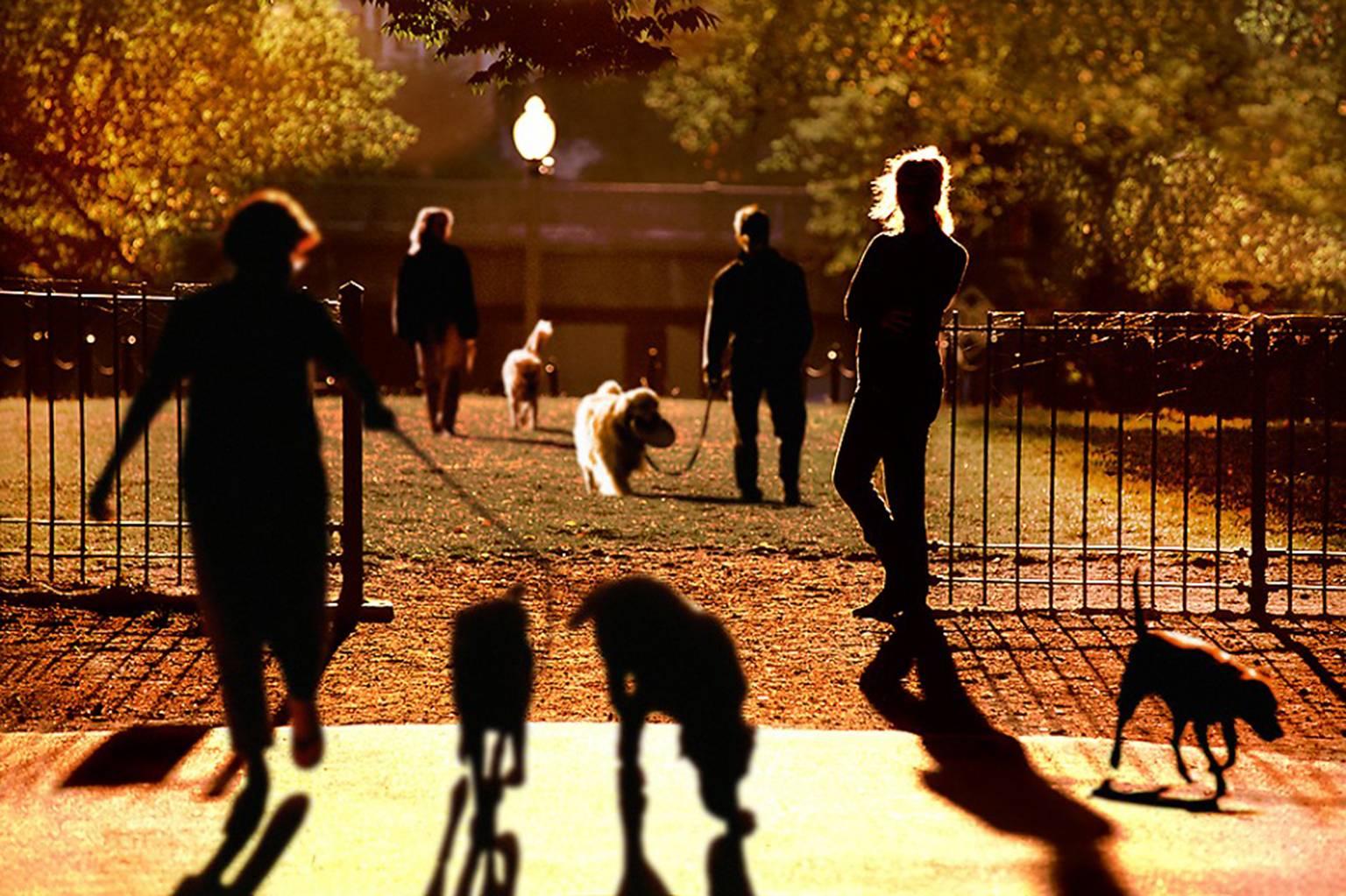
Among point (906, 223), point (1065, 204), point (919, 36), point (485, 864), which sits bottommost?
point (485, 864)

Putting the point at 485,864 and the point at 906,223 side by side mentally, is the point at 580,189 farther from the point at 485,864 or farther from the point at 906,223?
the point at 485,864

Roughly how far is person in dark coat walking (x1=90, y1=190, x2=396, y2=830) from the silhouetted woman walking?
330 cm

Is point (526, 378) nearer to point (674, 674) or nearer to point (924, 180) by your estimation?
point (924, 180)

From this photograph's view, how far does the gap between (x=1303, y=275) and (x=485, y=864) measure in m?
23.2

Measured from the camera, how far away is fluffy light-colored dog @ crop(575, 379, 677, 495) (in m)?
14.9

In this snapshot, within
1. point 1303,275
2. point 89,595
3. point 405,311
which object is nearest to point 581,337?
point 1303,275

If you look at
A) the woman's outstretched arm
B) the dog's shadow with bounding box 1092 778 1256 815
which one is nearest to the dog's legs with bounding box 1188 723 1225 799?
the dog's shadow with bounding box 1092 778 1256 815

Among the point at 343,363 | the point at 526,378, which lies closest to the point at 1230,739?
the point at 343,363

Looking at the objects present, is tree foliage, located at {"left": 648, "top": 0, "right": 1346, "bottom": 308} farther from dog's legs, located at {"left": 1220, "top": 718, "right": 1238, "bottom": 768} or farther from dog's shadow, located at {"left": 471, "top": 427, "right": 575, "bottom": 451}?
dog's legs, located at {"left": 1220, "top": 718, "right": 1238, "bottom": 768}

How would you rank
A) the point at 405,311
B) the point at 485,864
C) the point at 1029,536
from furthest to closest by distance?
the point at 405,311 → the point at 1029,536 → the point at 485,864

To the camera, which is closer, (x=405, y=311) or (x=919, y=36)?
(x=405, y=311)

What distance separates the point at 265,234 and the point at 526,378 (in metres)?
15.8

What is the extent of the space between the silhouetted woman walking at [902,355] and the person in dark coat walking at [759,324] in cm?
397

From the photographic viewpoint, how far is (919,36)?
32312 mm
